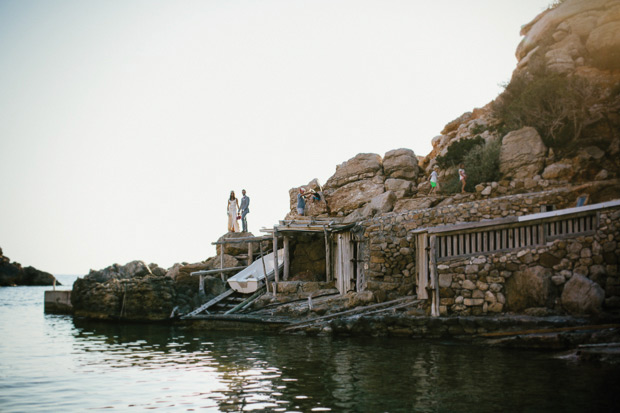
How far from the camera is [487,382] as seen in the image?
32.9 feet

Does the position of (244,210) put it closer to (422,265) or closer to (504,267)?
(422,265)

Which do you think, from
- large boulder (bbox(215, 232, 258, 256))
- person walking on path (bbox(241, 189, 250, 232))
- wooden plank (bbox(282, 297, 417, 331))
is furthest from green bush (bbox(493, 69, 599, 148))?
large boulder (bbox(215, 232, 258, 256))

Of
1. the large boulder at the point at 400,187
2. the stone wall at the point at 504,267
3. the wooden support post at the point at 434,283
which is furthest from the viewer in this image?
the large boulder at the point at 400,187

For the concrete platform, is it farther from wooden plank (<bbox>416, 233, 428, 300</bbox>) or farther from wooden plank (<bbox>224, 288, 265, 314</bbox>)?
wooden plank (<bbox>416, 233, 428, 300</bbox>)

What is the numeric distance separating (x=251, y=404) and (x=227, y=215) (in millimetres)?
22895

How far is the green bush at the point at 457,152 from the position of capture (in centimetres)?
2811

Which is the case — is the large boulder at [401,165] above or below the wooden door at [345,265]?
above

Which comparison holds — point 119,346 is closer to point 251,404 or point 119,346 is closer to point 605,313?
point 251,404

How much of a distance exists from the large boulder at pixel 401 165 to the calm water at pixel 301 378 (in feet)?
54.1

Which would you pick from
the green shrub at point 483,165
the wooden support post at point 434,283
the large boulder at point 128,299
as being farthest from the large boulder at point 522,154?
the large boulder at point 128,299

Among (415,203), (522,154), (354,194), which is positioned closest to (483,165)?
(522,154)

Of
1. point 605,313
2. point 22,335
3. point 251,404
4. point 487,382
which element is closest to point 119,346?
point 22,335

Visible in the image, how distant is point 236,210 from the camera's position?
101ft

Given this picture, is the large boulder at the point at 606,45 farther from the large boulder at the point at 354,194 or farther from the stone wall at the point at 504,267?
the large boulder at the point at 354,194
